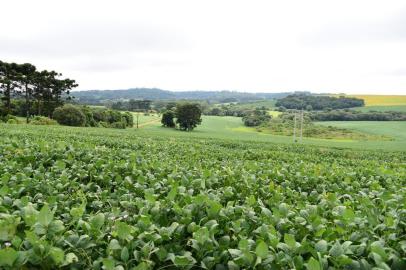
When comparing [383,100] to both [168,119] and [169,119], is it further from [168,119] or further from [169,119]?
[168,119]

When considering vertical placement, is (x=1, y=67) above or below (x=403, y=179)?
above

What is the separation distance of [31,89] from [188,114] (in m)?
38.0

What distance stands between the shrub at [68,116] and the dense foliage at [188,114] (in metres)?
26.8

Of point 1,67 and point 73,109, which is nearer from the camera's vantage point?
point 1,67

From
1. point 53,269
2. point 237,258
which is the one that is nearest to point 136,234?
point 53,269

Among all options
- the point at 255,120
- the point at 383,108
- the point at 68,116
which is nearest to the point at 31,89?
the point at 68,116

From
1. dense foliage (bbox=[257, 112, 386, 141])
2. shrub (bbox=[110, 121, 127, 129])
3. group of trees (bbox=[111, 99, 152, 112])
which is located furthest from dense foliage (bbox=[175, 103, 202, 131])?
group of trees (bbox=[111, 99, 152, 112])

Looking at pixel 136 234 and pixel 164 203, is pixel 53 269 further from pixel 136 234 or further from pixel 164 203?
pixel 164 203

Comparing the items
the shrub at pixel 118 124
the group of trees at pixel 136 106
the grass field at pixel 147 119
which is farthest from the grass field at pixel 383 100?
the shrub at pixel 118 124

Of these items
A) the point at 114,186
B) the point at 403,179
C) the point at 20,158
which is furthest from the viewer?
the point at 403,179

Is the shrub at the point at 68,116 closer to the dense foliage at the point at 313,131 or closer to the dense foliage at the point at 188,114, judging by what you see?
the dense foliage at the point at 188,114

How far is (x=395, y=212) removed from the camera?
390cm

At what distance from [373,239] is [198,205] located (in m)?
1.58

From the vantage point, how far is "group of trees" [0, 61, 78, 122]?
78188mm
